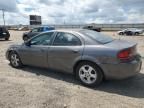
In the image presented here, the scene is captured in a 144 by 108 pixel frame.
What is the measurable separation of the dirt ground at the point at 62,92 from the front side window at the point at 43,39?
3.31 ft

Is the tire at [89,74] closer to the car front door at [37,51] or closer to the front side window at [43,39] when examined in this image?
the car front door at [37,51]

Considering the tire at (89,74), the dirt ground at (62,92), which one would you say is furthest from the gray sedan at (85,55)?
the dirt ground at (62,92)

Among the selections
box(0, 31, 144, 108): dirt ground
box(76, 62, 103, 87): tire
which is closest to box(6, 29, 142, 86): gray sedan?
box(76, 62, 103, 87): tire

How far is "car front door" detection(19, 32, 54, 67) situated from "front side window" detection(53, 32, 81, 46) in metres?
0.30

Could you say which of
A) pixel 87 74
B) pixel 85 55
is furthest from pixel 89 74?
pixel 85 55

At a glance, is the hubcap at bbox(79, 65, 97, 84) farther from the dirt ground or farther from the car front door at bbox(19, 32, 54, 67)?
the car front door at bbox(19, 32, 54, 67)

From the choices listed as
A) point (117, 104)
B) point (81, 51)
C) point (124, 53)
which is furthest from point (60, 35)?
point (117, 104)

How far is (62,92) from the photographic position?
16.3ft

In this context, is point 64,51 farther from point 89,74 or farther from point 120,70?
point 120,70

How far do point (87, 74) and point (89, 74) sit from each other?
0.06 metres

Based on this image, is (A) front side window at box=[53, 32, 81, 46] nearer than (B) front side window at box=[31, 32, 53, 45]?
Yes

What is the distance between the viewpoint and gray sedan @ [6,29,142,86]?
4.97 m

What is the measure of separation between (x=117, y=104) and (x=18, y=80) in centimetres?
299

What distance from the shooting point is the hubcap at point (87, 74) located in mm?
5277
